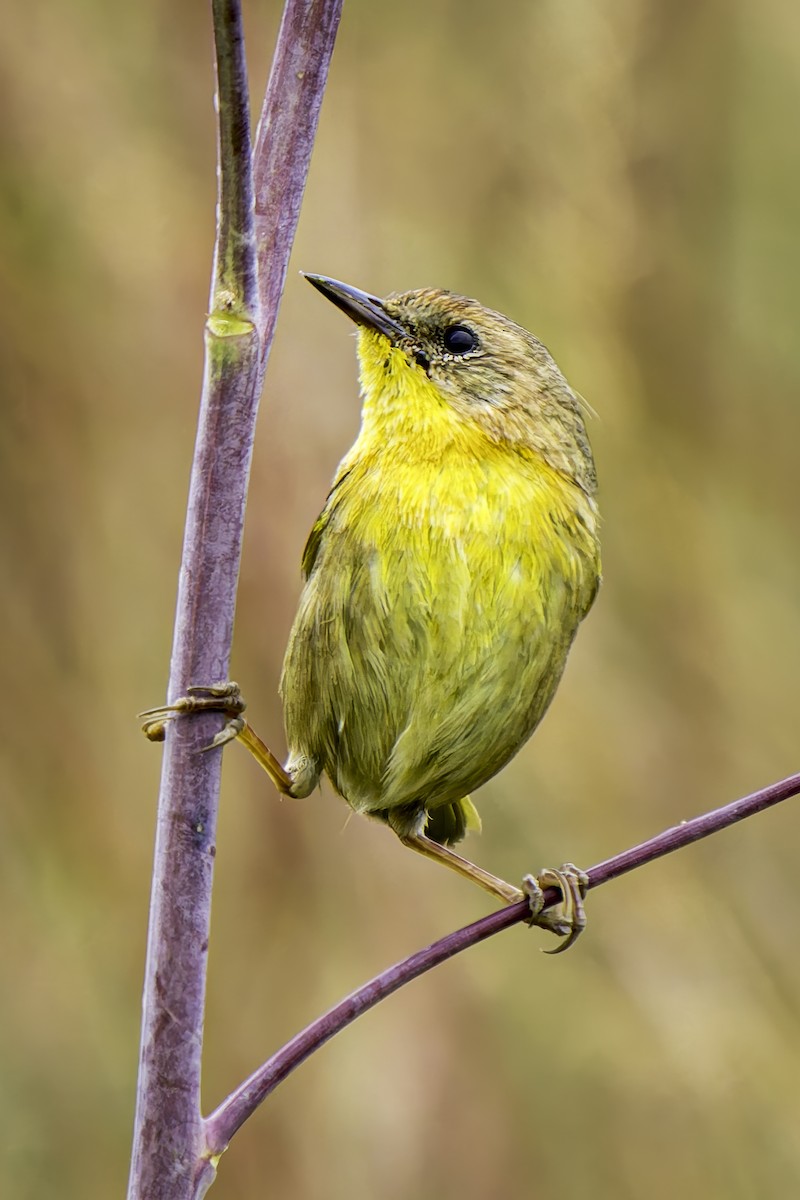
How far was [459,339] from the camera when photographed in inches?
88.8

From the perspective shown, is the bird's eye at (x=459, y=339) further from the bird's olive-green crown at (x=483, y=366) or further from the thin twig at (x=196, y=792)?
the thin twig at (x=196, y=792)

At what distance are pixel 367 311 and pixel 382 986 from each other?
3.97 ft

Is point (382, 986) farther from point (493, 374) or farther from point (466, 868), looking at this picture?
point (493, 374)

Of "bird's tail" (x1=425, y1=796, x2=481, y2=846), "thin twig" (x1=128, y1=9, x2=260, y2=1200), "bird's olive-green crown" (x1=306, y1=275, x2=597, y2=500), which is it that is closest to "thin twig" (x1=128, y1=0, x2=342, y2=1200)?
"thin twig" (x1=128, y1=9, x2=260, y2=1200)

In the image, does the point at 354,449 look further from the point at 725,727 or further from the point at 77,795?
the point at 725,727

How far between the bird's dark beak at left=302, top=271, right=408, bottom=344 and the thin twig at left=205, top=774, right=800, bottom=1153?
110 centimetres

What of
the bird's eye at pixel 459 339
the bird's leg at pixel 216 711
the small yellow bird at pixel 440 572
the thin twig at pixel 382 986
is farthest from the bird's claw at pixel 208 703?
the bird's eye at pixel 459 339

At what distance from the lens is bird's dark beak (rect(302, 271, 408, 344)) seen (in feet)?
7.11

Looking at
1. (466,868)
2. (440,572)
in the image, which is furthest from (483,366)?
(466,868)

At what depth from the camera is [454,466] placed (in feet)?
6.81

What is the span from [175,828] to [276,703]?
2054 mm

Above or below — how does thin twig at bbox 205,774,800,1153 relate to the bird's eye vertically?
below

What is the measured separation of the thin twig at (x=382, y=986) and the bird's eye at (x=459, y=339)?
1106 mm

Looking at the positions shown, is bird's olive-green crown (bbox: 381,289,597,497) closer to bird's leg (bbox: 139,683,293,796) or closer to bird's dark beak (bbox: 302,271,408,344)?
bird's dark beak (bbox: 302,271,408,344)
